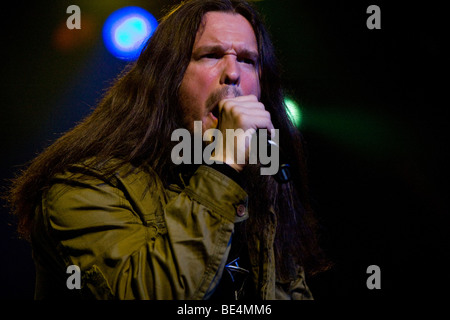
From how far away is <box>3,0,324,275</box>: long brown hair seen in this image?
A: 1.36 m

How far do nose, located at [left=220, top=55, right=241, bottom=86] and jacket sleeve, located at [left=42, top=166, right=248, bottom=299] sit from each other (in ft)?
1.72

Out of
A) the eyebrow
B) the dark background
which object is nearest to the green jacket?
the eyebrow

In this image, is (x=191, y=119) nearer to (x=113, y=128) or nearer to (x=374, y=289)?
(x=113, y=128)

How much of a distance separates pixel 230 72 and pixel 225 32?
248mm

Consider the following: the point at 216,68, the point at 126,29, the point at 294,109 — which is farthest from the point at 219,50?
the point at 126,29

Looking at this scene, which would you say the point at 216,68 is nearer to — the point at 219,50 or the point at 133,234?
the point at 219,50

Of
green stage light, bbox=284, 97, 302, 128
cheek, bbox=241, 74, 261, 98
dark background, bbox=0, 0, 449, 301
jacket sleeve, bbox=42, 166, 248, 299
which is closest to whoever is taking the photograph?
jacket sleeve, bbox=42, 166, 248, 299

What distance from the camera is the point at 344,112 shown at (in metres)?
2.25

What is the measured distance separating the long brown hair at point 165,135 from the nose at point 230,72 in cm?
19

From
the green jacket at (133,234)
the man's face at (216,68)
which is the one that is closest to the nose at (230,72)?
the man's face at (216,68)

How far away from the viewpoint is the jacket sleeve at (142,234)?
892mm

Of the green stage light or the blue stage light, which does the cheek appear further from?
the blue stage light

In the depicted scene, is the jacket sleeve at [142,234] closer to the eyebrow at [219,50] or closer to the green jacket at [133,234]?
the green jacket at [133,234]

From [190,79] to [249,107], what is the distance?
1.61 feet
